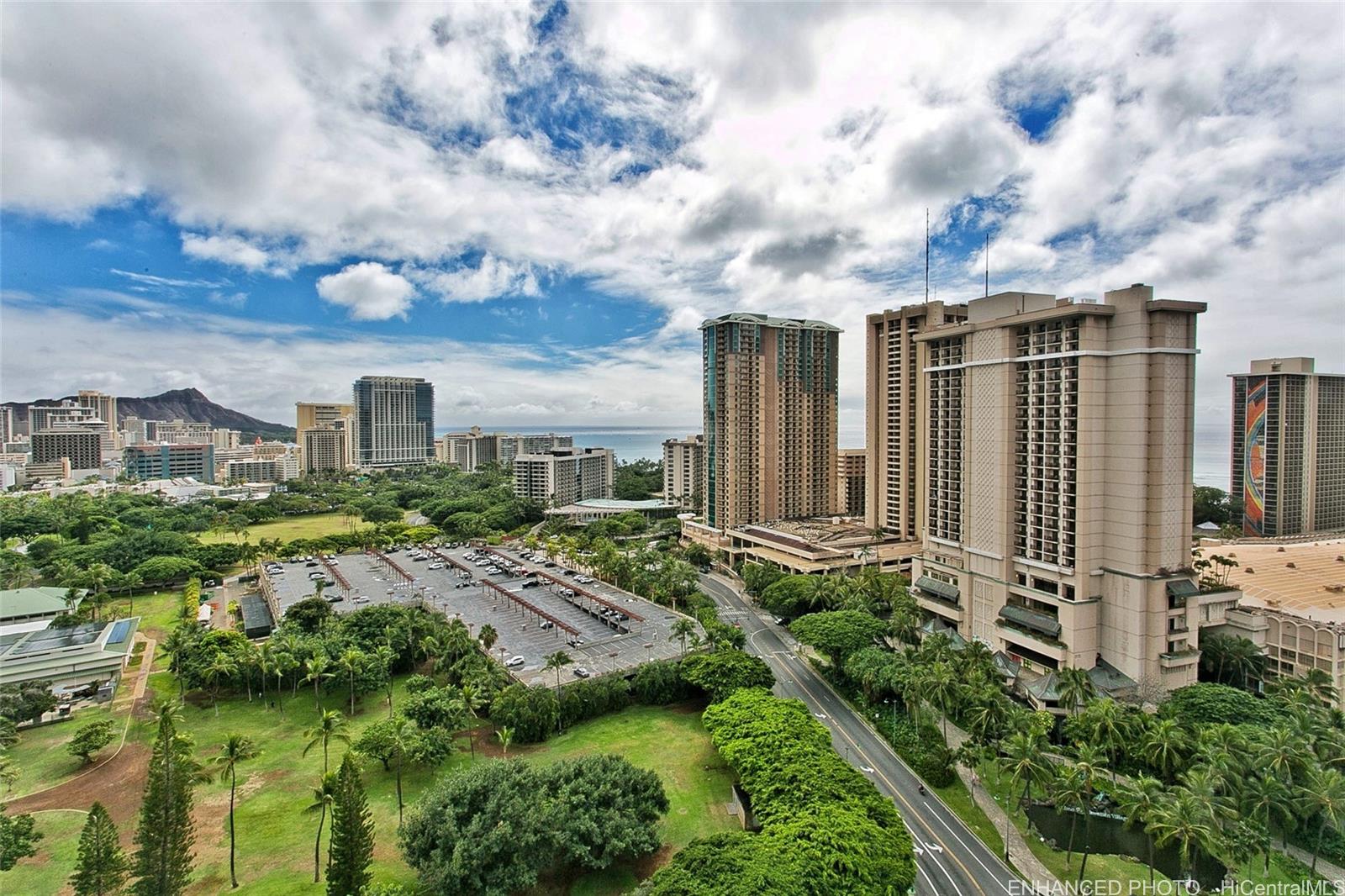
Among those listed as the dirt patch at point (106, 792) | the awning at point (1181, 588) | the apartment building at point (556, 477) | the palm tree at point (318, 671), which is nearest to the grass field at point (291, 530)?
the apartment building at point (556, 477)

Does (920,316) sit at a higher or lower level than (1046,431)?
higher

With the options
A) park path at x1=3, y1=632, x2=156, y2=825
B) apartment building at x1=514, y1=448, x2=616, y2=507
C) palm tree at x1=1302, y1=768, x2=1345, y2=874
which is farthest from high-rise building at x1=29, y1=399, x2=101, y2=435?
palm tree at x1=1302, y1=768, x2=1345, y2=874

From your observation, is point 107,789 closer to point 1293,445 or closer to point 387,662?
point 387,662

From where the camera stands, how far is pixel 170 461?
158 m

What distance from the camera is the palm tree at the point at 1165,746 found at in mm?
25172

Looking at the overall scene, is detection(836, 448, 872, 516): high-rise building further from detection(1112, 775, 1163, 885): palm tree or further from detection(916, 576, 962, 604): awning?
detection(1112, 775, 1163, 885): palm tree

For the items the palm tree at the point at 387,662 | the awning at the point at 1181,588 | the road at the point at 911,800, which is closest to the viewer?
the road at the point at 911,800

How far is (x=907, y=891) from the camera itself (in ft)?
66.0

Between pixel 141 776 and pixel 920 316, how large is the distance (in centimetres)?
6867

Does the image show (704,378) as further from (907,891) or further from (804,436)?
(907,891)

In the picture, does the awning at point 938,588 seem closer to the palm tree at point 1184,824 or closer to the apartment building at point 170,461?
the palm tree at point 1184,824

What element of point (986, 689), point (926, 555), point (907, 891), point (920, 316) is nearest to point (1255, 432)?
point (920, 316)

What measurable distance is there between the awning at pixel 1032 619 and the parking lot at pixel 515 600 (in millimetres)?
22893

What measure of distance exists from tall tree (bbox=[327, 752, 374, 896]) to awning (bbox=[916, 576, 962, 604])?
40.3m
